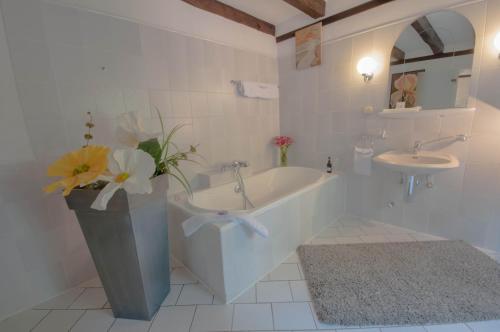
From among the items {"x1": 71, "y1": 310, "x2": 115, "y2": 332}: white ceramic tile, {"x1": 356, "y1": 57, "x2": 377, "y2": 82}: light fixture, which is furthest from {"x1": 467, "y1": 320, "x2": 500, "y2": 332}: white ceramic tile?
{"x1": 71, "y1": 310, "x2": 115, "y2": 332}: white ceramic tile

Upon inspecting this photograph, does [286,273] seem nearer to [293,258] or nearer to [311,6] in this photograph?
[293,258]

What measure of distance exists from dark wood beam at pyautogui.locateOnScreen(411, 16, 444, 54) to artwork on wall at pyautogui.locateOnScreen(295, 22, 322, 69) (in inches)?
32.8

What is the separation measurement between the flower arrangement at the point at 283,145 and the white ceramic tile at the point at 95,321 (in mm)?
2207

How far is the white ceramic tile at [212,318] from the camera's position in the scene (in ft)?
3.98

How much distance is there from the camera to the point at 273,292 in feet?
4.75

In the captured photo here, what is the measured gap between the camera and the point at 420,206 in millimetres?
2018

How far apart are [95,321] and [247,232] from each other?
1037 mm

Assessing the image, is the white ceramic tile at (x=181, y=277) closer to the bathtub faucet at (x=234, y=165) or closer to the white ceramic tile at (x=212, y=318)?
the white ceramic tile at (x=212, y=318)

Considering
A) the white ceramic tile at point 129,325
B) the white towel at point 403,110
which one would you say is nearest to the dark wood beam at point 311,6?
the white towel at point 403,110

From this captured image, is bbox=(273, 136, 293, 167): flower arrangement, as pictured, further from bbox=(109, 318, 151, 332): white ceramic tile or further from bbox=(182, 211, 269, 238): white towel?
bbox=(109, 318, 151, 332): white ceramic tile

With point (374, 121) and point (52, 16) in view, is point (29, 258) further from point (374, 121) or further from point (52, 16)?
point (374, 121)

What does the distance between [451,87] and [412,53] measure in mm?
413

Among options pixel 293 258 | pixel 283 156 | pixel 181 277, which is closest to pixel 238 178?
pixel 283 156

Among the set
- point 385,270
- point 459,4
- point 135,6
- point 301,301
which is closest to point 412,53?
point 459,4
